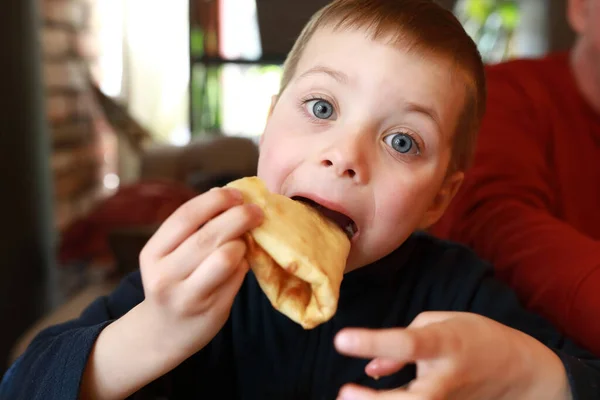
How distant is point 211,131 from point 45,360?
2081 millimetres

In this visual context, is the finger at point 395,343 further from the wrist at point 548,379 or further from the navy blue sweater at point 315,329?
the navy blue sweater at point 315,329

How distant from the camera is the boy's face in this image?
67 centimetres

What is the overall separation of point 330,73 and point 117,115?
6.93 feet

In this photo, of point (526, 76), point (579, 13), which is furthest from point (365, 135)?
point (579, 13)

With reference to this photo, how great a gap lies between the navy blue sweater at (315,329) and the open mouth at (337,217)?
5.0 inches

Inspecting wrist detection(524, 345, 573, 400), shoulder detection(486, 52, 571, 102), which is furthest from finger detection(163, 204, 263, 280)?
shoulder detection(486, 52, 571, 102)

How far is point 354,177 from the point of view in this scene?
663mm

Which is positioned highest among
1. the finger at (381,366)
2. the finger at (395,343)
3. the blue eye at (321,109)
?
the blue eye at (321,109)

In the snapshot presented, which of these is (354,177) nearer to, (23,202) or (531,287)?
(531,287)

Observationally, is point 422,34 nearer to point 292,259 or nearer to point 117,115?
point 292,259

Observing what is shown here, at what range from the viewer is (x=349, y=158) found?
0.66 m

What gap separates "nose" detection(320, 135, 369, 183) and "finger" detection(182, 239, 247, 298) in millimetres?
159

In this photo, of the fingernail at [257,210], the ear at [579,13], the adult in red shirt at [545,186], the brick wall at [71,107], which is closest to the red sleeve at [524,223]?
the adult in red shirt at [545,186]

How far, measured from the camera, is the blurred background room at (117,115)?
1923mm
